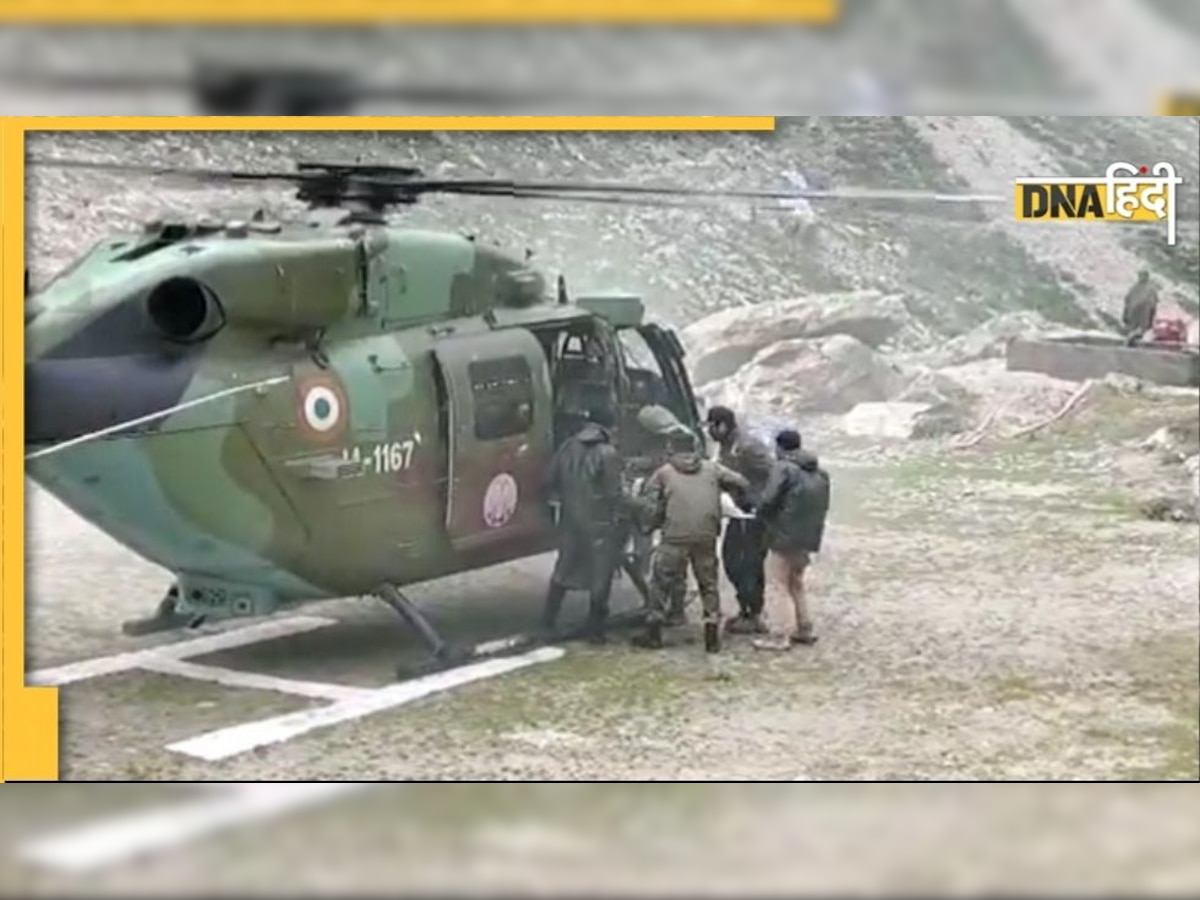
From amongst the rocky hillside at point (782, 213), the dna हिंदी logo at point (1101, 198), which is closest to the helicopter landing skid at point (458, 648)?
the rocky hillside at point (782, 213)

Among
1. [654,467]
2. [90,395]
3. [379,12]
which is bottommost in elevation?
[654,467]

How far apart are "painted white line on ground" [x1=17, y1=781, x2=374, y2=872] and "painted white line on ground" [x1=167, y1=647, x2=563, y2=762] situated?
0.15 metres

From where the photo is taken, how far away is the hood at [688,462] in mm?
6441

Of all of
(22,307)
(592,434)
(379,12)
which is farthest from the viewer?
(592,434)

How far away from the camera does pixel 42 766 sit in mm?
6176

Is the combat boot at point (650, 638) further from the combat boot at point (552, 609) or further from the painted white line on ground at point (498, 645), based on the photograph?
the painted white line on ground at point (498, 645)

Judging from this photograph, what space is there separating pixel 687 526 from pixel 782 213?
1.14 m

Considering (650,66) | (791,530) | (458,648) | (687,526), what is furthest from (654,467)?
(650,66)

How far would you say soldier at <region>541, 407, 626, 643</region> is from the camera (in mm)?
6473

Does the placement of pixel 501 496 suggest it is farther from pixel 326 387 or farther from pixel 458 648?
pixel 326 387

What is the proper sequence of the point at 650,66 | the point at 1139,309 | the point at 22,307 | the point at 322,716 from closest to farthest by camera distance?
the point at 650,66, the point at 22,307, the point at 322,716, the point at 1139,309

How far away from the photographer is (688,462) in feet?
21.2

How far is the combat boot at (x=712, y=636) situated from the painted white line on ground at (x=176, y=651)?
1.32 m

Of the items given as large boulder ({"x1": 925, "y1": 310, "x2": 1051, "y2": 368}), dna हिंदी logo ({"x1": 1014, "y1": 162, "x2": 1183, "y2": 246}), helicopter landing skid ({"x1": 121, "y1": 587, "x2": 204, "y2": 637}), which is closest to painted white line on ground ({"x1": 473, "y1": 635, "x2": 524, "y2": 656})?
helicopter landing skid ({"x1": 121, "y1": 587, "x2": 204, "y2": 637})
